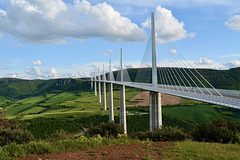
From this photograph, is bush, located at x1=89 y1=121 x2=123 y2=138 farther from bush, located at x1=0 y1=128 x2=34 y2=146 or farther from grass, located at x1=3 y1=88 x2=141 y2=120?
grass, located at x1=3 y1=88 x2=141 y2=120

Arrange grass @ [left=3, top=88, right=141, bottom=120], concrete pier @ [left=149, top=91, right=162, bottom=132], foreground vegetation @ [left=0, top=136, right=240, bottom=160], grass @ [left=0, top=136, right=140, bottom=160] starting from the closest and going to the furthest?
grass @ [left=0, top=136, right=140, bottom=160] < foreground vegetation @ [left=0, top=136, right=240, bottom=160] < concrete pier @ [left=149, top=91, right=162, bottom=132] < grass @ [left=3, top=88, right=141, bottom=120]

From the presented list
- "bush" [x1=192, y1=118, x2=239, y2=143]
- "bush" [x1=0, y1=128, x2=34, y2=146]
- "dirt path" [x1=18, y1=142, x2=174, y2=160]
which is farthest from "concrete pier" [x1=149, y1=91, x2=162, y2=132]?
"bush" [x1=0, y1=128, x2=34, y2=146]

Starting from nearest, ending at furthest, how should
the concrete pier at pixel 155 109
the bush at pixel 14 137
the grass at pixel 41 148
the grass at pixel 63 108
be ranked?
the grass at pixel 41 148 < the bush at pixel 14 137 < the concrete pier at pixel 155 109 < the grass at pixel 63 108

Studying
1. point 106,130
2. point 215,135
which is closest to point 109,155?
point 106,130

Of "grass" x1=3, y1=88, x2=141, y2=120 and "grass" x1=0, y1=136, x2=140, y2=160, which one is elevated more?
"grass" x1=0, y1=136, x2=140, y2=160

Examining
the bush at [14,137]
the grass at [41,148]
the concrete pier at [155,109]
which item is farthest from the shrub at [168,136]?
the concrete pier at [155,109]

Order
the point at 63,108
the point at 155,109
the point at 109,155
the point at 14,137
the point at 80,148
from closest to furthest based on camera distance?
1. the point at 109,155
2. the point at 80,148
3. the point at 14,137
4. the point at 155,109
5. the point at 63,108

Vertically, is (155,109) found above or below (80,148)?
below

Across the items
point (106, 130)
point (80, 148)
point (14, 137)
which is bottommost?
point (106, 130)

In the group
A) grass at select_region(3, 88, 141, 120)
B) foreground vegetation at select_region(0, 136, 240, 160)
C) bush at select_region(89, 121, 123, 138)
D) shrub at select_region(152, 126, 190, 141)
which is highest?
foreground vegetation at select_region(0, 136, 240, 160)

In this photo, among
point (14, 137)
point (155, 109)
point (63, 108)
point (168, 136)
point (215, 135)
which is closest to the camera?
point (14, 137)

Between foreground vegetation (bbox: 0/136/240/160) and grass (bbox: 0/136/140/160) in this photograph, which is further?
foreground vegetation (bbox: 0/136/240/160)

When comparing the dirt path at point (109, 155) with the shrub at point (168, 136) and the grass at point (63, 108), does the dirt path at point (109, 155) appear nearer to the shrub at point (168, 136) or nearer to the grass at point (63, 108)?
the shrub at point (168, 136)

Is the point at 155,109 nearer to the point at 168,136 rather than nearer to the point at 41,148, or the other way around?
the point at 168,136
